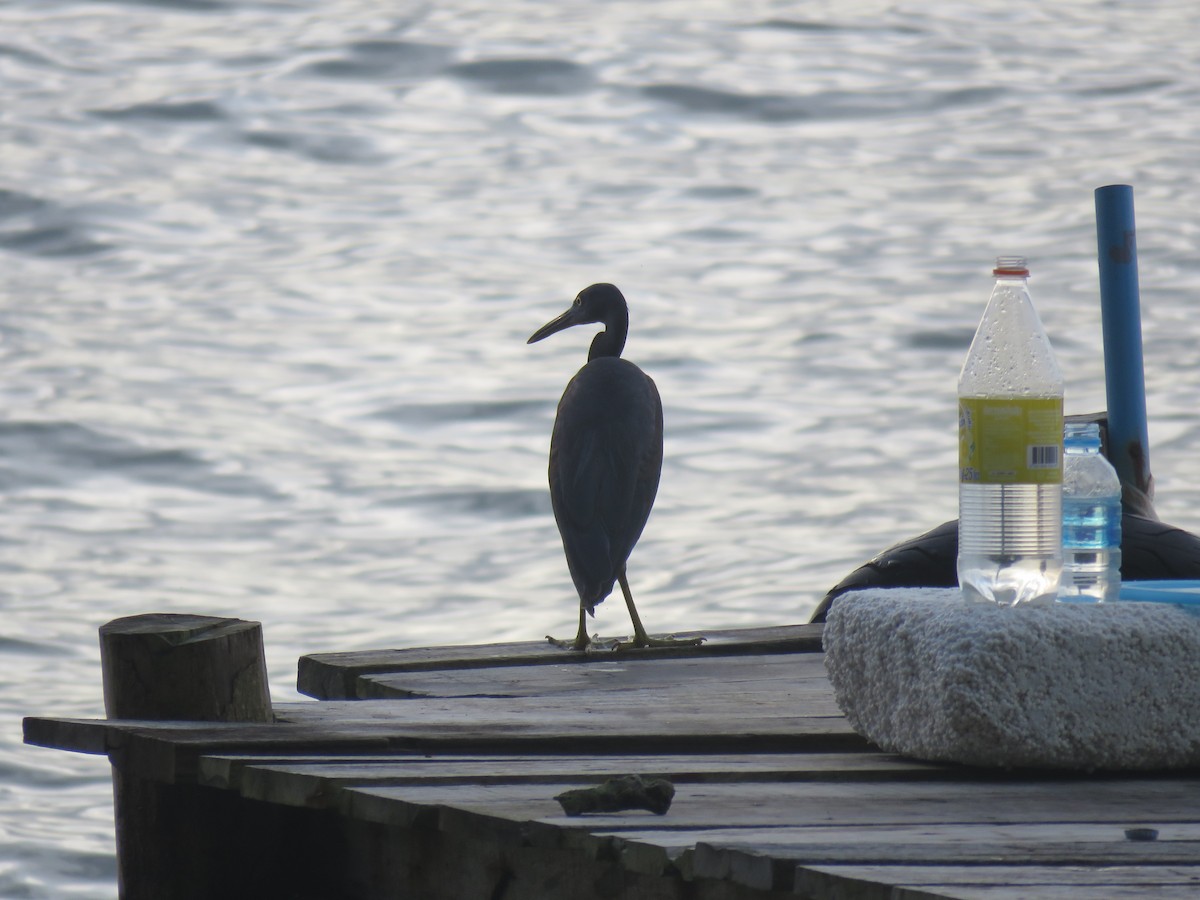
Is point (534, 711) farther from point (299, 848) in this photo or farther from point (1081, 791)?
point (1081, 791)

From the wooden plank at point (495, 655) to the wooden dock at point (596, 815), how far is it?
0.80 feet

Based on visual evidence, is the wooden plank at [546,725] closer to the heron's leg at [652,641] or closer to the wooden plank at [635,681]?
the wooden plank at [635,681]

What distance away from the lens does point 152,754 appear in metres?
3.45

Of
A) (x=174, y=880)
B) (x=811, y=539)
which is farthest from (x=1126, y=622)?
(x=811, y=539)

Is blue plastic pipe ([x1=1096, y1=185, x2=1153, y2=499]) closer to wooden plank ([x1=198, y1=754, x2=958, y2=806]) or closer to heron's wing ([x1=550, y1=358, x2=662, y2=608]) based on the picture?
heron's wing ([x1=550, y1=358, x2=662, y2=608])

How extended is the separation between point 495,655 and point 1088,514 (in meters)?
1.95

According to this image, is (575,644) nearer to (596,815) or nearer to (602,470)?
(602,470)

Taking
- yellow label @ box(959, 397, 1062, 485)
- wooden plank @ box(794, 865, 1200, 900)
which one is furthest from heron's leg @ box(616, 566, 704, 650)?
→ wooden plank @ box(794, 865, 1200, 900)

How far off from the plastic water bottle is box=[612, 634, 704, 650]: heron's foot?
181 centimetres

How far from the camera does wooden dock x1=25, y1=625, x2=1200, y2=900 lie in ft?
8.61

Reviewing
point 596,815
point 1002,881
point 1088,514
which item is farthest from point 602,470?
point 1002,881

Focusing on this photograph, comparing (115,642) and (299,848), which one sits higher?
(115,642)

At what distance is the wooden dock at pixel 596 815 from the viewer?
8.61ft

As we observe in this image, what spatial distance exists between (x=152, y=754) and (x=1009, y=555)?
1604mm
